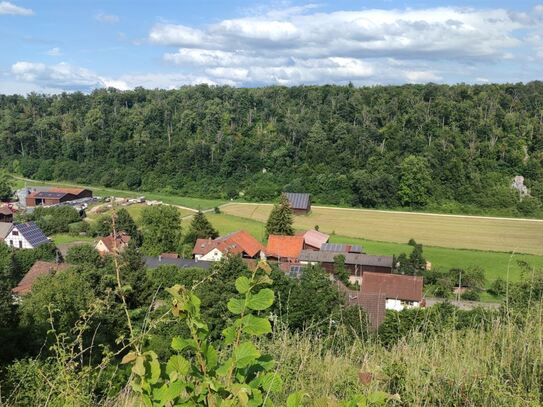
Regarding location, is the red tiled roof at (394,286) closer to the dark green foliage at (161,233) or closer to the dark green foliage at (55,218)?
the dark green foliage at (161,233)

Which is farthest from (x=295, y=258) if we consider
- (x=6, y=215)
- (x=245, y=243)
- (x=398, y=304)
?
(x=6, y=215)

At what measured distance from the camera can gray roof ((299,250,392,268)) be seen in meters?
26.3

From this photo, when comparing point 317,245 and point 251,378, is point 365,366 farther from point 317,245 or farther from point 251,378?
point 317,245

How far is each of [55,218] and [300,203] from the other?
21816 mm

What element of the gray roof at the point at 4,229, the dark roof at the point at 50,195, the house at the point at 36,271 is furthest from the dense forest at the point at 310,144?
the house at the point at 36,271

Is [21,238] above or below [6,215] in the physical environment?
above

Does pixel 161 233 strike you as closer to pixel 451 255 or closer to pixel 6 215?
pixel 6 215

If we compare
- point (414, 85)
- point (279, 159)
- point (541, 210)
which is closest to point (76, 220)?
point (279, 159)

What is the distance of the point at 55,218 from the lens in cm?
3731

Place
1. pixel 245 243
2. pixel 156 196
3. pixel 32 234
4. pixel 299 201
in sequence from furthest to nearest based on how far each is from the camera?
1. pixel 156 196
2. pixel 299 201
3. pixel 32 234
4. pixel 245 243

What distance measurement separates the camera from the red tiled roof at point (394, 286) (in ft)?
65.5

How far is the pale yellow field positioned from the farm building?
737cm

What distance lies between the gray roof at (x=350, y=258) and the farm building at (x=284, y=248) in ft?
2.93

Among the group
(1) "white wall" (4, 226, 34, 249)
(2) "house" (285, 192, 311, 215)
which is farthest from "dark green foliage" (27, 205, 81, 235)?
(2) "house" (285, 192, 311, 215)
